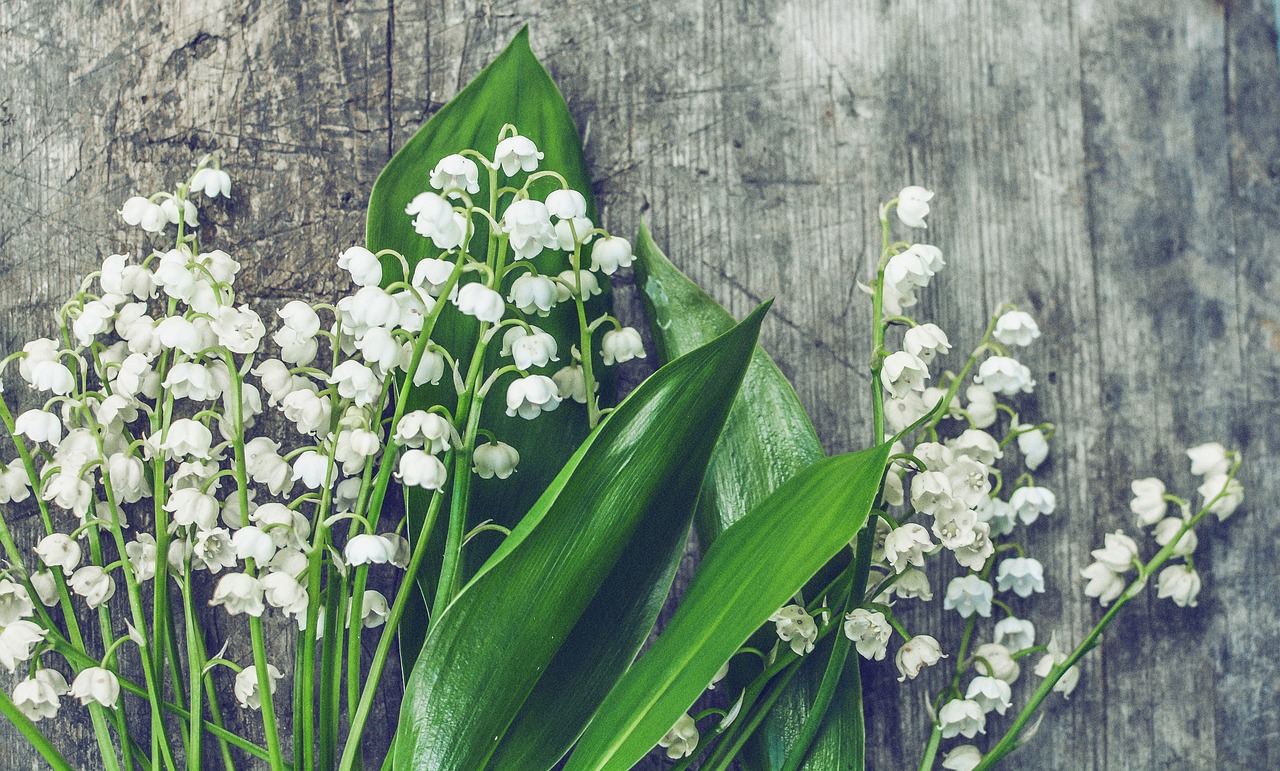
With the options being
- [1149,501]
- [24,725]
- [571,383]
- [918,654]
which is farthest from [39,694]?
[1149,501]

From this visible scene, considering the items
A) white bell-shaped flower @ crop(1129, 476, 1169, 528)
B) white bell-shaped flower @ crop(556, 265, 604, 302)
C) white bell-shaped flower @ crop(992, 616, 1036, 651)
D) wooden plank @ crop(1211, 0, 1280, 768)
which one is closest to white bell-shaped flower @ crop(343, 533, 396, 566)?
white bell-shaped flower @ crop(556, 265, 604, 302)

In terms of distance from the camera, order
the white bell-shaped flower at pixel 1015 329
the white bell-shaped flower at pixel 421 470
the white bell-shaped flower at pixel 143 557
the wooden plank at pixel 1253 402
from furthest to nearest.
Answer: the wooden plank at pixel 1253 402
the white bell-shaped flower at pixel 1015 329
the white bell-shaped flower at pixel 143 557
the white bell-shaped flower at pixel 421 470

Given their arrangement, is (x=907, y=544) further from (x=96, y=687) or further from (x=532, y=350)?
(x=96, y=687)

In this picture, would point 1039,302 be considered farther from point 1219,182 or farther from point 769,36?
point 769,36

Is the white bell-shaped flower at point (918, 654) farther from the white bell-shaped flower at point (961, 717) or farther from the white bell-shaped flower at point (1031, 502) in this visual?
the white bell-shaped flower at point (1031, 502)

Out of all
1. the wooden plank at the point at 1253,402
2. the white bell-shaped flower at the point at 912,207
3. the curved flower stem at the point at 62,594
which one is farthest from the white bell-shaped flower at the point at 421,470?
the wooden plank at the point at 1253,402
